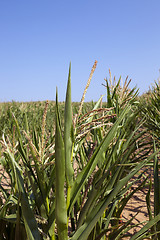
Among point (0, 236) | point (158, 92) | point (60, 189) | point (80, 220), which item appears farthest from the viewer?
point (158, 92)

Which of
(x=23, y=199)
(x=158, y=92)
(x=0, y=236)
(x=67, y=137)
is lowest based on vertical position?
(x=0, y=236)

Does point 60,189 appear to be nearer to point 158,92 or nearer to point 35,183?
point 35,183

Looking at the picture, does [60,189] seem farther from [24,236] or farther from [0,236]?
[0,236]

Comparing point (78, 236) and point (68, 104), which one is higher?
point (68, 104)

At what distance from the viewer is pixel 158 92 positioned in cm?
412

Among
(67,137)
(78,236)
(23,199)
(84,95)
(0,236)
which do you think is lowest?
(0,236)

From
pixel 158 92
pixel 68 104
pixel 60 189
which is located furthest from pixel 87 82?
pixel 158 92

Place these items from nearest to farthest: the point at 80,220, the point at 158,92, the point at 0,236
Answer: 1. the point at 80,220
2. the point at 0,236
3. the point at 158,92

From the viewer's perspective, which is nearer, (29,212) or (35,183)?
(29,212)

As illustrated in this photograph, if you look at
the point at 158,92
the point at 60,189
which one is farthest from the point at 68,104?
the point at 158,92

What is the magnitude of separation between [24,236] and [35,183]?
7.6 inches

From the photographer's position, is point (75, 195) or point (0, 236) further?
point (0, 236)

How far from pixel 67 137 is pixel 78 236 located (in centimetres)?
27

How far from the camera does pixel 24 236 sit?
75cm
